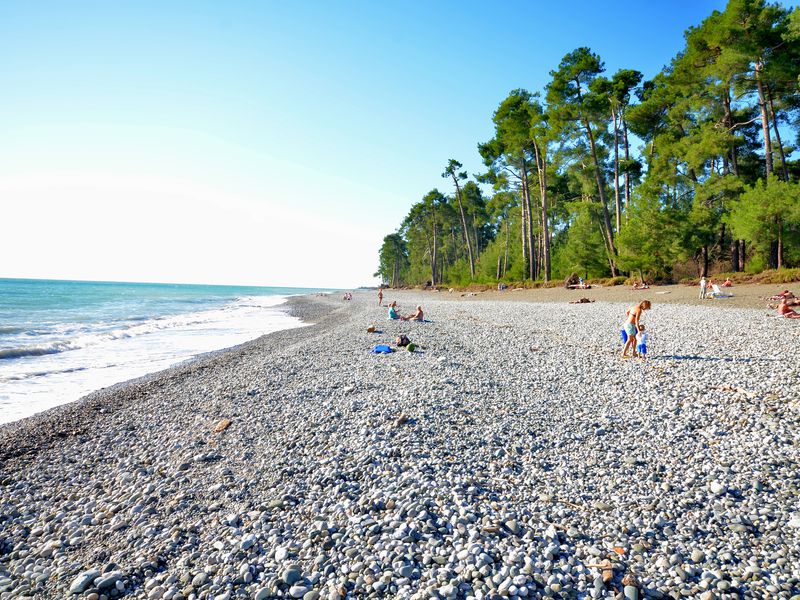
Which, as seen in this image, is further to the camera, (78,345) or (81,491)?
(78,345)

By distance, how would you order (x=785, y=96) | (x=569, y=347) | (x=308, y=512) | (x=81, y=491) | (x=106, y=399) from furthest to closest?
(x=785, y=96), (x=569, y=347), (x=106, y=399), (x=81, y=491), (x=308, y=512)

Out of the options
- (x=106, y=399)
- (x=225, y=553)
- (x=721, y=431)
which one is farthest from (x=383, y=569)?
(x=106, y=399)

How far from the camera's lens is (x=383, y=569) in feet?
12.3

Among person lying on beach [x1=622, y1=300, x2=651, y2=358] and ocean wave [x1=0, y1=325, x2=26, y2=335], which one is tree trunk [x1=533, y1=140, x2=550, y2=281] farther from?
ocean wave [x1=0, y1=325, x2=26, y2=335]

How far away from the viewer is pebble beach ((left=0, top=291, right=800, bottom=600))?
3678 millimetres

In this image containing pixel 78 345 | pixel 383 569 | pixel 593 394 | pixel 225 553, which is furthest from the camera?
pixel 78 345

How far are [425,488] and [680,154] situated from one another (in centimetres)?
3516

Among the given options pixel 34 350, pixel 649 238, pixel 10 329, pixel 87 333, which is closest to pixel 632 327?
pixel 34 350

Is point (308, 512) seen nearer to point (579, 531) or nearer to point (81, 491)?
point (579, 531)

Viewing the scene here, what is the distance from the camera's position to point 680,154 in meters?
30.2

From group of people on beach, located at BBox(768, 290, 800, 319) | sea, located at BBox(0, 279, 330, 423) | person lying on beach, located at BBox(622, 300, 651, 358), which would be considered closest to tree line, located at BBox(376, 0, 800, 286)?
group of people on beach, located at BBox(768, 290, 800, 319)

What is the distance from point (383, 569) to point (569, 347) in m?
11.2

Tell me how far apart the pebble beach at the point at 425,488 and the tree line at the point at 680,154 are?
76.6ft

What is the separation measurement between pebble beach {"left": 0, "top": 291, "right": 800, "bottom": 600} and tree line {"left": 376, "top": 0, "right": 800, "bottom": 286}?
2335 cm
